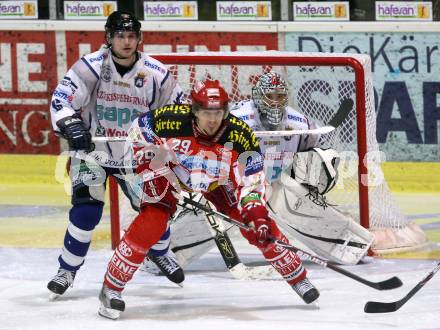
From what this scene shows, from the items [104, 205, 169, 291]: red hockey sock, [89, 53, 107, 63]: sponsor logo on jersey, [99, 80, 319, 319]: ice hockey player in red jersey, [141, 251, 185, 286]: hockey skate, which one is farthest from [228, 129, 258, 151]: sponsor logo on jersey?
[141, 251, 185, 286]: hockey skate

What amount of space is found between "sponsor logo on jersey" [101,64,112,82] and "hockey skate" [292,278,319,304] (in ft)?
3.74

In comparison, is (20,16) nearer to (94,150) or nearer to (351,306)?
(94,150)

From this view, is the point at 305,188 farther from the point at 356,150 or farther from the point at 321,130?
the point at 356,150

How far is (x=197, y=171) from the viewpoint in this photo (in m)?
4.71

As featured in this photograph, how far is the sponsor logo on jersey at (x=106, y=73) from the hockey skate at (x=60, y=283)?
79 cm

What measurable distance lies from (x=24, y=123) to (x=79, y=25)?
71cm

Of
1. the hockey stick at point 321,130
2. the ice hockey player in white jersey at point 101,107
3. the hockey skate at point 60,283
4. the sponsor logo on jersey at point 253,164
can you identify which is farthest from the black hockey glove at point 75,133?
the sponsor logo on jersey at point 253,164

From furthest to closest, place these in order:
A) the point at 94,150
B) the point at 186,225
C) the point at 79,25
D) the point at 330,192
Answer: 1. the point at 79,25
2. the point at 330,192
3. the point at 186,225
4. the point at 94,150

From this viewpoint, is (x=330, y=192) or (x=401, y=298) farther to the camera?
(x=330, y=192)

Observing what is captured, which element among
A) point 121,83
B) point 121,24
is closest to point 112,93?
point 121,83

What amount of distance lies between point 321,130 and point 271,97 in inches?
11.3

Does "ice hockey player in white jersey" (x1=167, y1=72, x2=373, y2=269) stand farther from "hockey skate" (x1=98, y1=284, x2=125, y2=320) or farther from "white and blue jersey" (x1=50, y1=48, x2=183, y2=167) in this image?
"hockey skate" (x1=98, y1=284, x2=125, y2=320)

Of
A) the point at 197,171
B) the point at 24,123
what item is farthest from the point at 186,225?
the point at 24,123

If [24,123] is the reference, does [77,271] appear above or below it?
below
